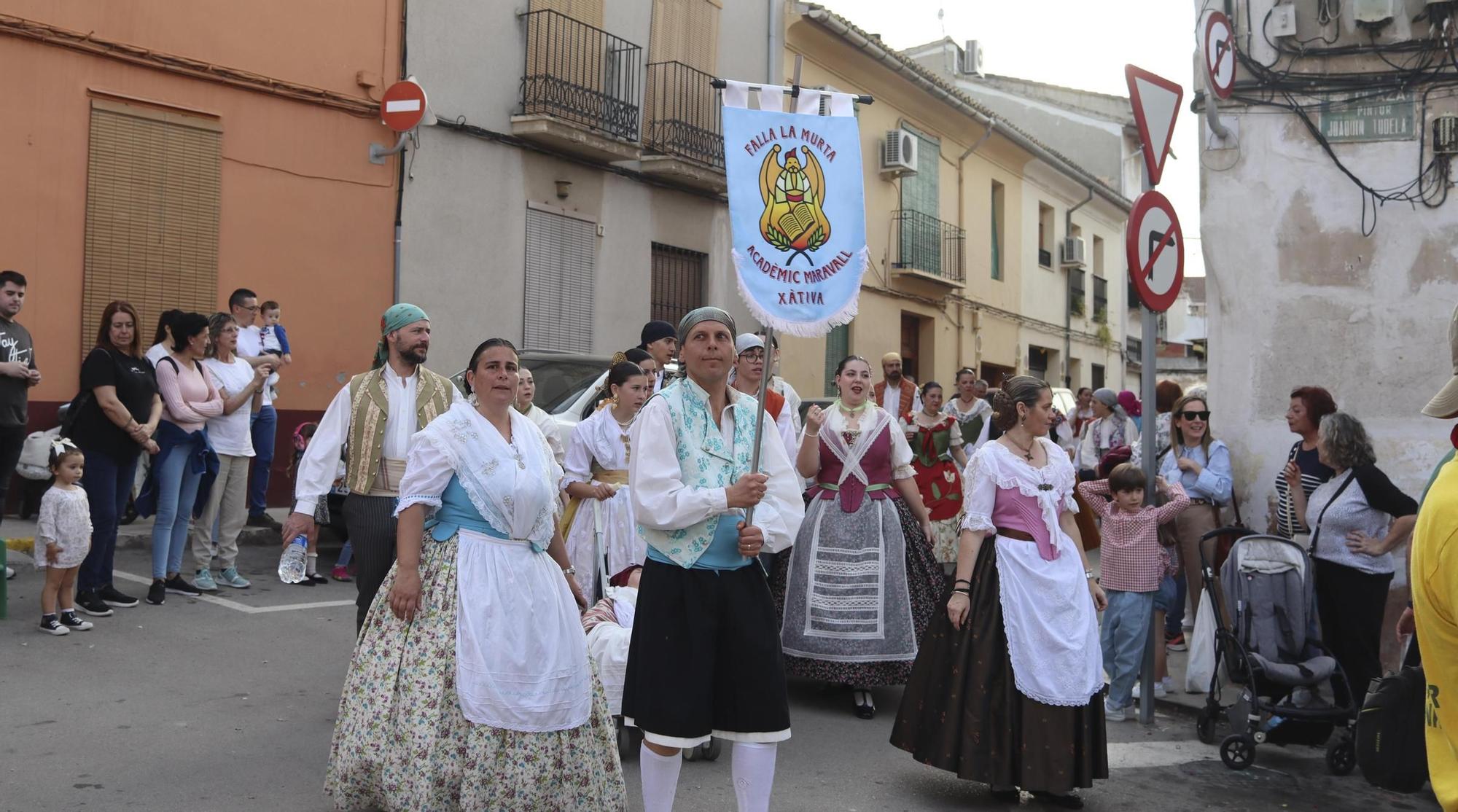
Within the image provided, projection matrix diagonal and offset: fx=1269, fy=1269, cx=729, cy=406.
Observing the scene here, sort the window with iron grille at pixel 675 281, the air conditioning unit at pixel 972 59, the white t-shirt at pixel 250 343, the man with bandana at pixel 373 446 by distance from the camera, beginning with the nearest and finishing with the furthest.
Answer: the man with bandana at pixel 373 446 → the white t-shirt at pixel 250 343 → the window with iron grille at pixel 675 281 → the air conditioning unit at pixel 972 59

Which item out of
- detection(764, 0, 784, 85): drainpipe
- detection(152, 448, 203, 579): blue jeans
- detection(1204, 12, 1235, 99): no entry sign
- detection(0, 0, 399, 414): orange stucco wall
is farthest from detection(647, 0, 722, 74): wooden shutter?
detection(152, 448, 203, 579): blue jeans

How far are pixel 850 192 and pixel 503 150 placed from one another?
1130 centimetres

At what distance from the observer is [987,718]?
5387 mm

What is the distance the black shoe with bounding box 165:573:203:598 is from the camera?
28.0 feet

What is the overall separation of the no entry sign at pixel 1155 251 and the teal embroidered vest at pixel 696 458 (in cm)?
320

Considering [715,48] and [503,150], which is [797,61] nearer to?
[503,150]

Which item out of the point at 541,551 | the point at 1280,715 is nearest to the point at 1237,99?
the point at 1280,715

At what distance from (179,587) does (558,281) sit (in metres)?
8.03

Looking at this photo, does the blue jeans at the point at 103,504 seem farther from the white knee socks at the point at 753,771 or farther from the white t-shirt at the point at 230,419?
the white knee socks at the point at 753,771

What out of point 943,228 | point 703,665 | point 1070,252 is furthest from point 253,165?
point 1070,252

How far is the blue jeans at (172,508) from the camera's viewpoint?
326 inches

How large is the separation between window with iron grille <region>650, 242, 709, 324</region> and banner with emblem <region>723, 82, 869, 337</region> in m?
13.0

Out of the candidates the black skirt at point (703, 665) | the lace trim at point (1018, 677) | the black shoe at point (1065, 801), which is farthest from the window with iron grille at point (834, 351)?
the black skirt at point (703, 665)

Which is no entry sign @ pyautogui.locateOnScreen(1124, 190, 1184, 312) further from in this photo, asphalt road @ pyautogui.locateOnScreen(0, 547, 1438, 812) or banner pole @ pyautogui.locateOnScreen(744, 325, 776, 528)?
banner pole @ pyautogui.locateOnScreen(744, 325, 776, 528)
